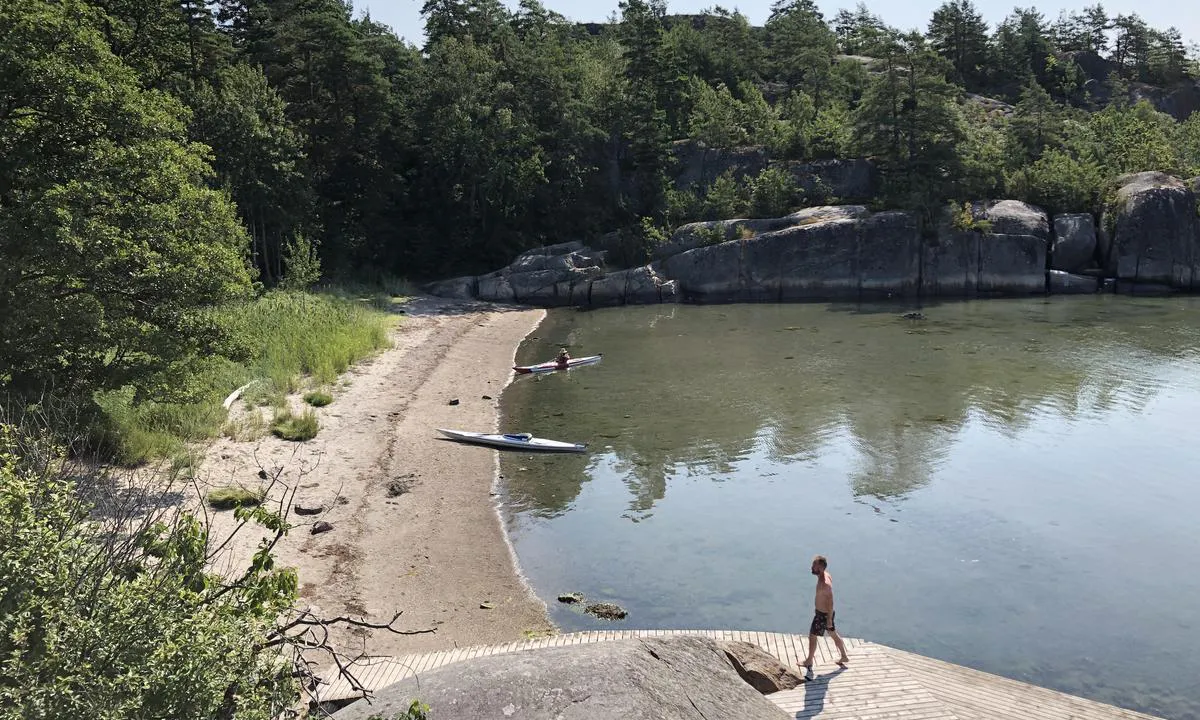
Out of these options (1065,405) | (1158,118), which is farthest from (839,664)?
(1158,118)

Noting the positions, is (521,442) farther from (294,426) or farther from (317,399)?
(317,399)

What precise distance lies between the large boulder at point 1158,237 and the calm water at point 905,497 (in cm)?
1509

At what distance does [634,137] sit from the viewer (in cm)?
5950

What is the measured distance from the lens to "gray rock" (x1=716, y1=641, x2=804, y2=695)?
10852mm

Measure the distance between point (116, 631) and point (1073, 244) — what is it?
57.4 m

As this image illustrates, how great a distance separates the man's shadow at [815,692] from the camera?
1035 centimetres

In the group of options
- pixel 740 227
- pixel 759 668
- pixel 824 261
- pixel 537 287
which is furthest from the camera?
pixel 740 227

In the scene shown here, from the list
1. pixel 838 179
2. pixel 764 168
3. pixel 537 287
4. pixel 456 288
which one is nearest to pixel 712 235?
pixel 764 168

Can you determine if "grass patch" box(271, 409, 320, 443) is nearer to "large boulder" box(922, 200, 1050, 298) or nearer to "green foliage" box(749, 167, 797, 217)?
"green foliage" box(749, 167, 797, 217)

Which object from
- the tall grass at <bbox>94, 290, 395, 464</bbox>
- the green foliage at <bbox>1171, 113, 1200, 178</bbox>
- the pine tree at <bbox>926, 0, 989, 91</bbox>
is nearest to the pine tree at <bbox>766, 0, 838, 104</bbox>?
the pine tree at <bbox>926, 0, 989, 91</bbox>

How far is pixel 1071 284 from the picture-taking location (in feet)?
172

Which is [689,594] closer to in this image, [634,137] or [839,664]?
[839,664]

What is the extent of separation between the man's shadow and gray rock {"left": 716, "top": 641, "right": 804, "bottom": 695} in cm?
16

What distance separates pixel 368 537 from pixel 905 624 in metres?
10.4
